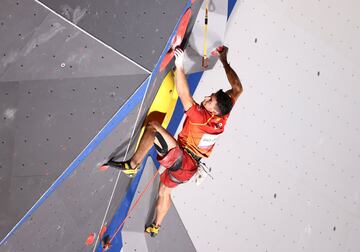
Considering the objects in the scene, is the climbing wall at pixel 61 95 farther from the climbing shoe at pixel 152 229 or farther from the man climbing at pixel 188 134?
the climbing shoe at pixel 152 229

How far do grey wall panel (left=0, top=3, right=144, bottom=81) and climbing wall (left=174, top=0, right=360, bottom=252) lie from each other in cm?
103

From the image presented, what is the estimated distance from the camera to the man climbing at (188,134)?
1997 mm

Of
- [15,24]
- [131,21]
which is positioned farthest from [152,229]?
[15,24]

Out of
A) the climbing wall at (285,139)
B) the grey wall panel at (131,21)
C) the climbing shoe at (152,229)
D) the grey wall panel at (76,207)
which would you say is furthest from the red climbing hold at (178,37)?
the climbing shoe at (152,229)

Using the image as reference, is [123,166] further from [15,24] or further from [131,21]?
[15,24]

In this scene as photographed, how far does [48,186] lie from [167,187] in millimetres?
963

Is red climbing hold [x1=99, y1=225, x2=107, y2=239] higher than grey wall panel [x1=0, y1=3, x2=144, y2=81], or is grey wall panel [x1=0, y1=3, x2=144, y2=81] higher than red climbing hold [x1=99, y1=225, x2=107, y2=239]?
grey wall panel [x1=0, y1=3, x2=144, y2=81]

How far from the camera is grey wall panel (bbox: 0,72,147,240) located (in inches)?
57.3

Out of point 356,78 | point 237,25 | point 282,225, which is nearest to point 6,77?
point 237,25

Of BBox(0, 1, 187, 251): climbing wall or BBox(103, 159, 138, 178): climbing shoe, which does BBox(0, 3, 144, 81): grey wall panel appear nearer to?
BBox(0, 1, 187, 251): climbing wall

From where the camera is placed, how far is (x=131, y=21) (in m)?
1.55

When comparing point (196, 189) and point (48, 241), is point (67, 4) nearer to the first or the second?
point (48, 241)

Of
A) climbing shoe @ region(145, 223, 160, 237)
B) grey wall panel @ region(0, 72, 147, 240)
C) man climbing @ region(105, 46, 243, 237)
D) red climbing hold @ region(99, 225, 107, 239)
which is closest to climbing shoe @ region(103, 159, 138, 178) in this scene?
man climbing @ region(105, 46, 243, 237)

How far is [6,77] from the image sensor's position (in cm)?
138
